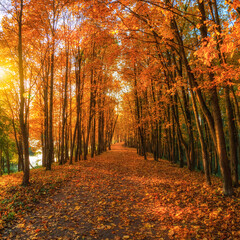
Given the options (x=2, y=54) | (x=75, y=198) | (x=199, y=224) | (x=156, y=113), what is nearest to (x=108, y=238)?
(x=199, y=224)

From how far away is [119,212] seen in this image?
532 centimetres

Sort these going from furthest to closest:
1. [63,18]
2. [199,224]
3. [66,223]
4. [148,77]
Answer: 1. [63,18]
2. [148,77]
3. [66,223]
4. [199,224]

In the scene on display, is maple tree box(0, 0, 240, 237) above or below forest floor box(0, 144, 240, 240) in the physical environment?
above

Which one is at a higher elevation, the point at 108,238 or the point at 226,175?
the point at 226,175

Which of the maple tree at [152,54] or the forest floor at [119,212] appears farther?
the maple tree at [152,54]

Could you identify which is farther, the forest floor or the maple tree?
the maple tree

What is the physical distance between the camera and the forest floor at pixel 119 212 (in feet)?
13.6

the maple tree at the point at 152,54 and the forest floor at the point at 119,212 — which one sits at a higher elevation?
the maple tree at the point at 152,54

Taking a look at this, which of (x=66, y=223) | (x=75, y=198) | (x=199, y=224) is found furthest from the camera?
(x=75, y=198)

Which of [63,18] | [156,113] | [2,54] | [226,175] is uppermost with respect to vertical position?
[63,18]

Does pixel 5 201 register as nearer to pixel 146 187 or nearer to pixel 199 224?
pixel 146 187

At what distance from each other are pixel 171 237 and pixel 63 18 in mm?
16383

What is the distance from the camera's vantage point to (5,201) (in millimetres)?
6027

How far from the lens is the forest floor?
414 centimetres
